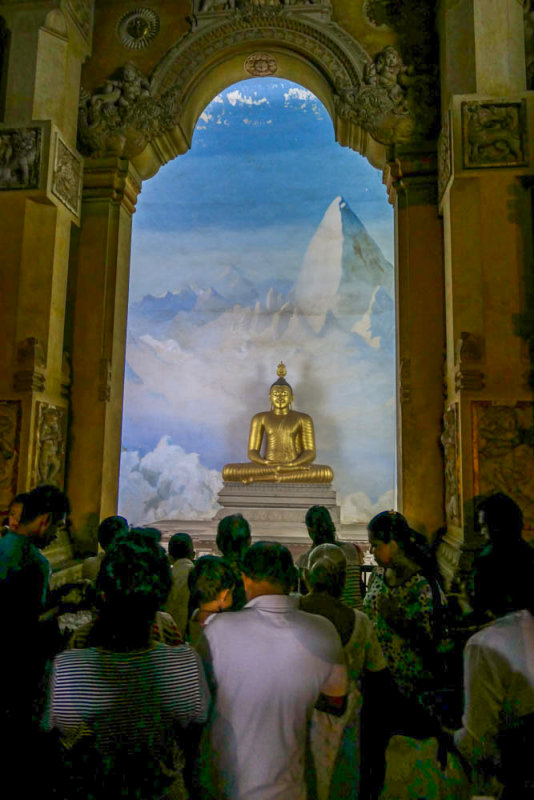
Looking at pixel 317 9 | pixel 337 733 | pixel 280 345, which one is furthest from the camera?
pixel 280 345

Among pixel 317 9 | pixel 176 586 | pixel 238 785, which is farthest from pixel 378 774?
pixel 317 9

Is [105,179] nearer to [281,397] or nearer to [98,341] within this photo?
[98,341]

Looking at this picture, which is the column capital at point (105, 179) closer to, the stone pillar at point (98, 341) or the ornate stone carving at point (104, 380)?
the stone pillar at point (98, 341)

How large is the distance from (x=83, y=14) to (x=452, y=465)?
6.87 meters

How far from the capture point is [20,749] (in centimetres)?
183

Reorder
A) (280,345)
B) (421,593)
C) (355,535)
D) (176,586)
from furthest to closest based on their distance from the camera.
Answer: (280,345)
(355,535)
(176,586)
(421,593)

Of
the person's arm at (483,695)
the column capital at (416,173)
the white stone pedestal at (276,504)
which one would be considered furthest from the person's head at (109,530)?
the column capital at (416,173)

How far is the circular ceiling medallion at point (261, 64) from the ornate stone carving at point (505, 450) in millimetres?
5259

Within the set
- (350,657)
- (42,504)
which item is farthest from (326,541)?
(42,504)

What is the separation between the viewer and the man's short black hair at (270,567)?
175 centimetres

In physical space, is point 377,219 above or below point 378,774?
above

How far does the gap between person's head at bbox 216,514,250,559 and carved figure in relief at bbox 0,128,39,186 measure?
466 cm

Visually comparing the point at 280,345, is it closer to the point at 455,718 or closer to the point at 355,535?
the point at 355,535

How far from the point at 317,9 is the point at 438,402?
196 inches
